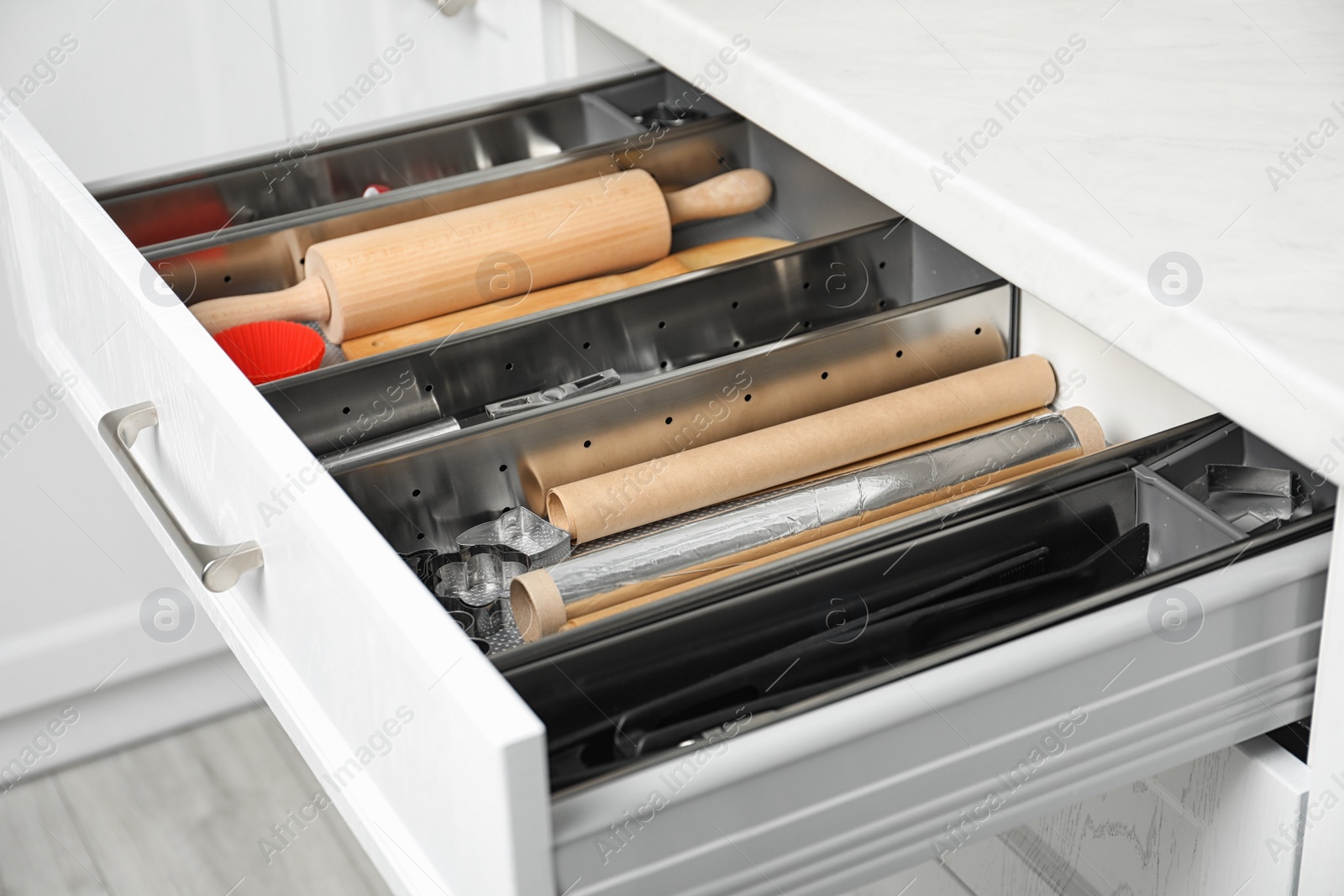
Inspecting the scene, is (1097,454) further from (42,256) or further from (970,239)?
(42,256)

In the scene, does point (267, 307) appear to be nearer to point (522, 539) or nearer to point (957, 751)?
point (522, 539)

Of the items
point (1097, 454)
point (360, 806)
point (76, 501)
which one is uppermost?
point (1097, 454)

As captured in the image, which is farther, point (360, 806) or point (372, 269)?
point (372, 269)

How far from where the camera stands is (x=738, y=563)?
2.27 feet

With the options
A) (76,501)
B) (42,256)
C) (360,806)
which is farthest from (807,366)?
(76,501)

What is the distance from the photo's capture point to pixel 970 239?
25.7 inches

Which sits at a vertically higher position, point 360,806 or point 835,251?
point 835,251

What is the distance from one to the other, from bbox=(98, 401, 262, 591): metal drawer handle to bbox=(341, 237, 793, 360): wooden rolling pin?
146 millimetres

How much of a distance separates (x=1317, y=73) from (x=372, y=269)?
562 mm

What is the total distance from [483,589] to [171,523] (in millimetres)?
162

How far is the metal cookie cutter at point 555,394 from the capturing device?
78cm

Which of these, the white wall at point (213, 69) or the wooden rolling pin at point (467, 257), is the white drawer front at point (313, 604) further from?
the white wall at point (213, 69)

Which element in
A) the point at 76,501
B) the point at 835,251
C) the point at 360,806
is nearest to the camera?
the point at 360,806

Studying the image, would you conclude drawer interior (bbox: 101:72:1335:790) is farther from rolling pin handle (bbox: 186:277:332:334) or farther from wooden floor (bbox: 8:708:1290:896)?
wooden floor (bbox: 8:708:1290:896)
